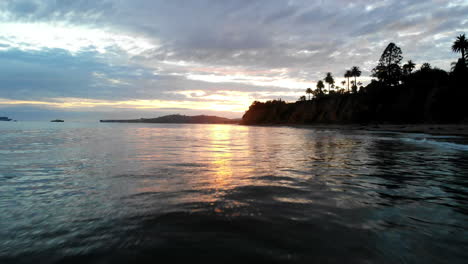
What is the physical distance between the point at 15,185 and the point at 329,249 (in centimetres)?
878

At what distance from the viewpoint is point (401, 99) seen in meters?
58.1

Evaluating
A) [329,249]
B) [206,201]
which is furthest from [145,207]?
[329,249]

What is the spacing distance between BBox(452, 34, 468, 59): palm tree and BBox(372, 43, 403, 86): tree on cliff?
15.4m

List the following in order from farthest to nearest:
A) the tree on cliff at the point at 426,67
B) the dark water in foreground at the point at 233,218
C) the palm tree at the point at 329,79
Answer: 1. the palm tree at the point at 329,79
2. the tree on cliff at the point at 426,67
3. the dark water in foreground at the point at 233,218

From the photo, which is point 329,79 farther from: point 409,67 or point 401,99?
point 401,99

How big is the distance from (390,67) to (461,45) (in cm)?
1753

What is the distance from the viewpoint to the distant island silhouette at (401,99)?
4583 centimetres

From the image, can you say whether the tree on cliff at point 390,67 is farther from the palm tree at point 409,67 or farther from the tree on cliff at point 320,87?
the tree on cliff at point 320,87

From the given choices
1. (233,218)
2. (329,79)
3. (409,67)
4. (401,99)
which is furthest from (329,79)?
(233,218)

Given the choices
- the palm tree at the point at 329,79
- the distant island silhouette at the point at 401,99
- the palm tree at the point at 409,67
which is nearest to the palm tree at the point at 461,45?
the distant island silhouette at the point at 401,99

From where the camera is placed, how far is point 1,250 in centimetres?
323

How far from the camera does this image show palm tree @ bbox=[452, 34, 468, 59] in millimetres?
51844

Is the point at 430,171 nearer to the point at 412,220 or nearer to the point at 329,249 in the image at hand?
the point at 412,220

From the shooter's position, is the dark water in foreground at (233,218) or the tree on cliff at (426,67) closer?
the dark water in foreground at (233,218)
